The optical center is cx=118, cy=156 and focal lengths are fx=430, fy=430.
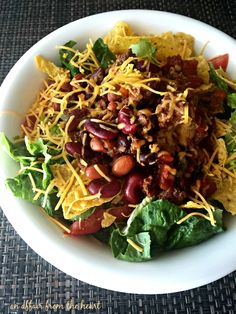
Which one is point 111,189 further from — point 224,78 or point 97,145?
point 224,78

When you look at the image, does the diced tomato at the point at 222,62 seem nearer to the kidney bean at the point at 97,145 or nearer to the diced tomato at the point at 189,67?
the diced tomato at the point at 189,67

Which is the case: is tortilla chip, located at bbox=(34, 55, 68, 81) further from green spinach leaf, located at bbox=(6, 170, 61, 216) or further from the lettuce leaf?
the lettuce leaf

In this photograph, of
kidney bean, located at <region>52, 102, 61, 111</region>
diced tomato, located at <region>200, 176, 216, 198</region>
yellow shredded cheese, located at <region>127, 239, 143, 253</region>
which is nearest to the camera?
yellow shredded cheese, located at <region>127, 239, 143, 253</region>

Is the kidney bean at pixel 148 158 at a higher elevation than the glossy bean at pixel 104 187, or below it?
higher

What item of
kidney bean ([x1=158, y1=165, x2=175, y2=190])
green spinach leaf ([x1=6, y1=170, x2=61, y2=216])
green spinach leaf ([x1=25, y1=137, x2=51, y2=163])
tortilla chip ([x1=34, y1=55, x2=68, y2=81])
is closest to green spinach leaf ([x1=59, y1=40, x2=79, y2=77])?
tortilla chip ([x1=34, y1=55, x2=68, y2=81])

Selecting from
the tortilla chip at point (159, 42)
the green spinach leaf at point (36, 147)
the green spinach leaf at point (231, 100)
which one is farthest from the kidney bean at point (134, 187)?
the tortilla chip at point (159, 42)

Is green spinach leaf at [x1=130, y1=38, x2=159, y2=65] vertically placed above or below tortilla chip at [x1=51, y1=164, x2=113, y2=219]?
above

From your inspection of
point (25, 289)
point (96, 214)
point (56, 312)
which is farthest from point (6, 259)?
point (96, 214)
